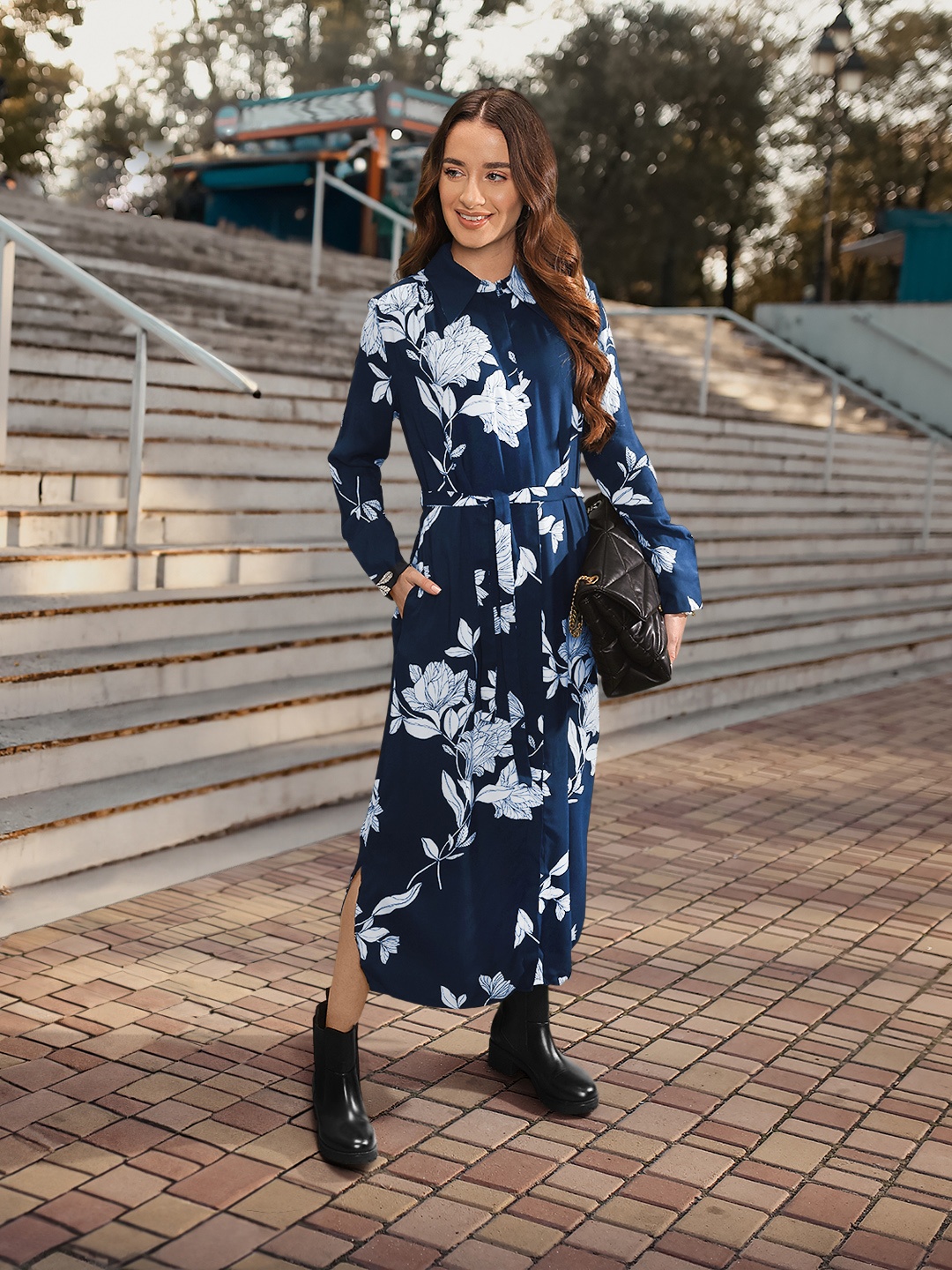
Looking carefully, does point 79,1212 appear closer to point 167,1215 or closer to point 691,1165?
point 167,1215

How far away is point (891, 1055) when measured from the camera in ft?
10.4

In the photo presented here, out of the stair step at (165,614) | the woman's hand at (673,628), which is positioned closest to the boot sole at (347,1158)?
the woman's hand at (673,628)

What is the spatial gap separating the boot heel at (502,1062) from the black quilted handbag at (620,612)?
0.83 metres

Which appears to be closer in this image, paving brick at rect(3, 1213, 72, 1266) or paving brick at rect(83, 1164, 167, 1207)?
paving brick at rect(3, 1213, 72, 1266)

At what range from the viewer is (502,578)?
253 centimetres

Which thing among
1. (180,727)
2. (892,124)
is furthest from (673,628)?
(892,124)

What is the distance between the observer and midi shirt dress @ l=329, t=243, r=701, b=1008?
2.51 metres

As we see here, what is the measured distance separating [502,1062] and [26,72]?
61.8 ft

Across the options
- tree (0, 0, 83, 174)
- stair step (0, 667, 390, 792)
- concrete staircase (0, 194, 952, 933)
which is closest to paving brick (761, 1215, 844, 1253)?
concrete staircase (0, 194, 952, 933)

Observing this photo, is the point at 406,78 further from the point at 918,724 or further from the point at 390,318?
the point at 390,318

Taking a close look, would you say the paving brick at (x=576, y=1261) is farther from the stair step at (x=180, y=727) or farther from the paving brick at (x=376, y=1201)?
the stair step at (x=180, y=727)

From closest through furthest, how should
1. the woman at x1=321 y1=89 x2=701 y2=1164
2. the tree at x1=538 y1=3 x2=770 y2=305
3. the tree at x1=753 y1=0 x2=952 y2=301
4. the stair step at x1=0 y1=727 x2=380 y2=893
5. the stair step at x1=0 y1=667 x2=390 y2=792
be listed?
the woman at x1=321 y1=89 x2=701 y2=1164, the stair step at x1=0 y1=727 x2=380 y2=893, the stair step at x1=0 y1=667 x2=390 y2=792, the tree at x1=538 y1=3 x2=770 y2=305, the tree at x1=753 y1=0 x2=952 y2=301

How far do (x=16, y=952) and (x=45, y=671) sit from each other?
1.00m

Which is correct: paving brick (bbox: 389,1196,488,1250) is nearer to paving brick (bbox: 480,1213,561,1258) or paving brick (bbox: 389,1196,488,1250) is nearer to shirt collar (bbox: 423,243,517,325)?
paving brick (bbox: 480,1213,561,1258)
